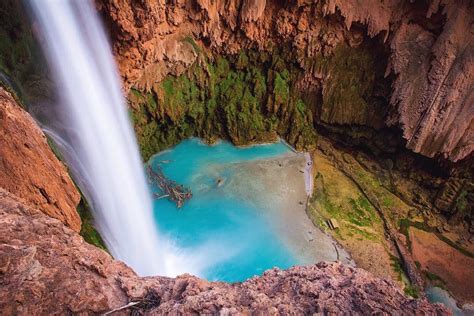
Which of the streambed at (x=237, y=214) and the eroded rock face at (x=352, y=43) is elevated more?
the eroded rock face at (x=352, y=43)

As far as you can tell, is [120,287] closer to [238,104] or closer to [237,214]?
[237,214]

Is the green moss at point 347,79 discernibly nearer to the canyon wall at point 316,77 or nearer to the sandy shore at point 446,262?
the canyon wall at point 316,77

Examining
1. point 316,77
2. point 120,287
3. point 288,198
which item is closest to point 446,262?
point 288,198

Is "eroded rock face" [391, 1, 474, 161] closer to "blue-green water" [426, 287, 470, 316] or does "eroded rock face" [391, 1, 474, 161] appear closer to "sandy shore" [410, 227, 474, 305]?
"sandy shore" [410, 227, 474, 305]

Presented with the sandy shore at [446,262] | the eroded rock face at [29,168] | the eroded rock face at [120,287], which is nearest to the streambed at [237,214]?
the sandy shore at [446,262]

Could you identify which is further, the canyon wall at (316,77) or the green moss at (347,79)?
the green moss at (347,79)

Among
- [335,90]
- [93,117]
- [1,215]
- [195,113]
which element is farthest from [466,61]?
[1,215]
